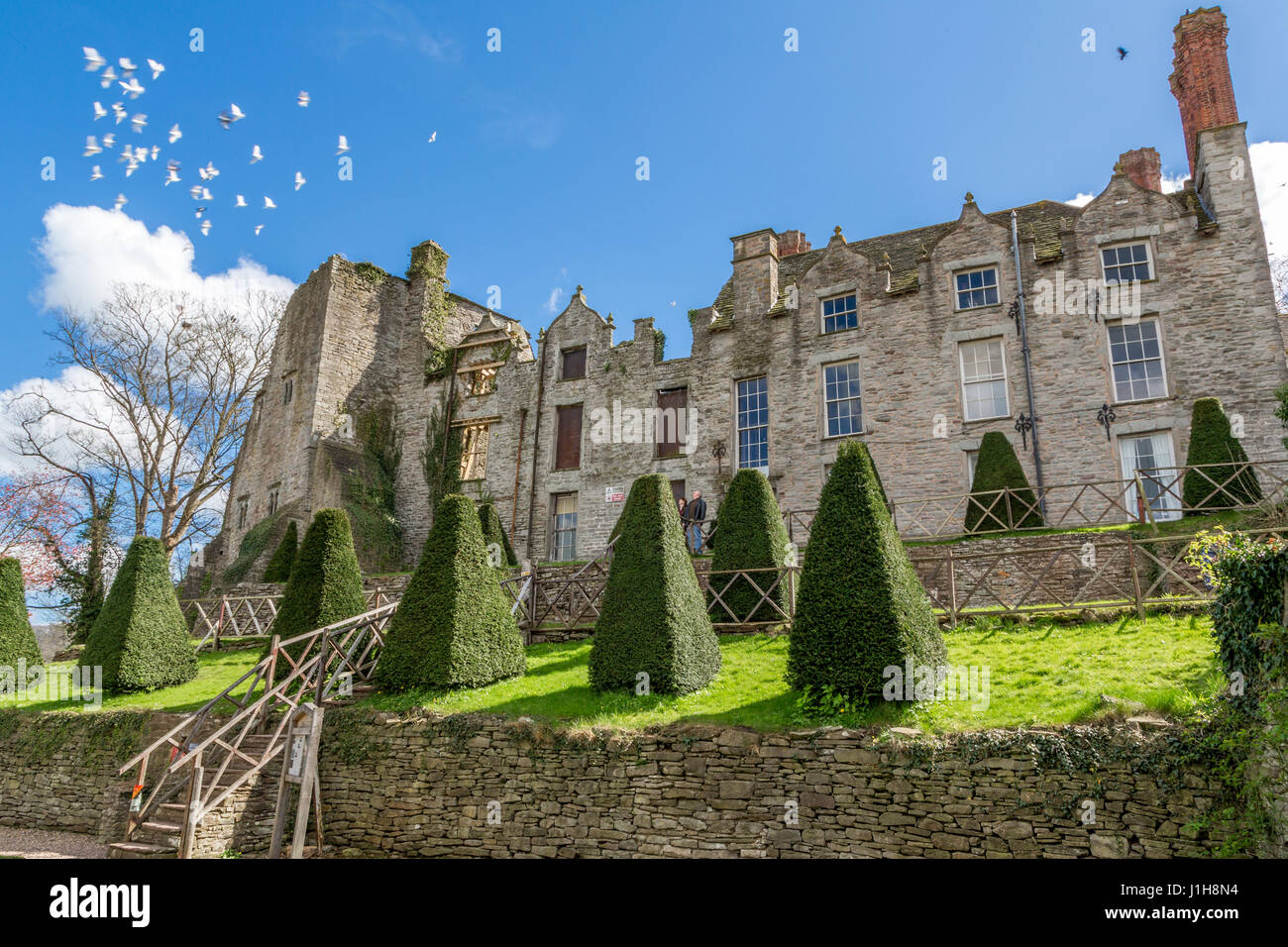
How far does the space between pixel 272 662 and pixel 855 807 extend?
906 centimetres

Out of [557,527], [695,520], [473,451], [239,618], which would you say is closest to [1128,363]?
[695,520]

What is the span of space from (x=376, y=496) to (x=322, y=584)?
1319 centimetres

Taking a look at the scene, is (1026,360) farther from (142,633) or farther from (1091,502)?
(142,633)

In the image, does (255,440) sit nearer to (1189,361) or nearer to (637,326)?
(637,326)

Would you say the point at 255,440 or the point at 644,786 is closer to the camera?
the point at 644,786

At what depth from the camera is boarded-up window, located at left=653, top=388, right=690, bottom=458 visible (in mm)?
26172

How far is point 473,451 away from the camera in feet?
99.8

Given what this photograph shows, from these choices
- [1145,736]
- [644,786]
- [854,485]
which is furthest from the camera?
[854,485]

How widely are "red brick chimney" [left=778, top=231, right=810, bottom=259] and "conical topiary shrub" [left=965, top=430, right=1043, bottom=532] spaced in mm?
11958

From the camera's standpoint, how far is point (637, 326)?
2809cm

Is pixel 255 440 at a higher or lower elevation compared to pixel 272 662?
higher

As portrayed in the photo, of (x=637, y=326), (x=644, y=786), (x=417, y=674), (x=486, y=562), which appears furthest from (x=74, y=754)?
(x=637, y=326)

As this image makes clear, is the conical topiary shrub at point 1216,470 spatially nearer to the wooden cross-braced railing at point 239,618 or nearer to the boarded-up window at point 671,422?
the boarded-up window at point 671,422

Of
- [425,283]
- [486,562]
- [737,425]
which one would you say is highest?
[425,283]
